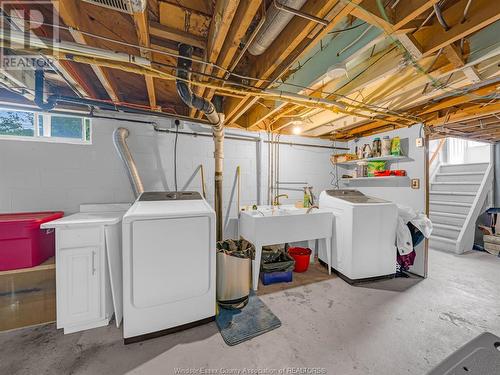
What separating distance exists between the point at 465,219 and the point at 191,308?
501 centimetres

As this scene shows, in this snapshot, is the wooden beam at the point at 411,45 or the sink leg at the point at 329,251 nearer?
the wooden beam at the point at 411,45

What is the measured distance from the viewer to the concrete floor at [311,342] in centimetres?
144

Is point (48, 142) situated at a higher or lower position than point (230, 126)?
lower

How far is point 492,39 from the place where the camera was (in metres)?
1.42

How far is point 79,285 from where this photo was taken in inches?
67.6

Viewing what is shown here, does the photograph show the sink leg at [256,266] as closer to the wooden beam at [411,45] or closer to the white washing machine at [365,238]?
the white washing machine at [365,238]

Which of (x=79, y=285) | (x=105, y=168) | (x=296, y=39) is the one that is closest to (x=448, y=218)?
(x=296, y=39)

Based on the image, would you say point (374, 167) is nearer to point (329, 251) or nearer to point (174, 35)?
point (329, 251)

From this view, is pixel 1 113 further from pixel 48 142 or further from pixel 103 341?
pixel 103 341

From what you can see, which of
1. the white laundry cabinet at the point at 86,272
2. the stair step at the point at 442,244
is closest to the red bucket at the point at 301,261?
the white laundry cabinet at the point at 86,272

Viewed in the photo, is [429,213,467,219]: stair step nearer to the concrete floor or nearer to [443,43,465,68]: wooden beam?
the concrete floor

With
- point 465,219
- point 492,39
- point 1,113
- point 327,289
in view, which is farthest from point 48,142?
point 465,219

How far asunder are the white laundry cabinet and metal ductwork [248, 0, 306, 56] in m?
1.85

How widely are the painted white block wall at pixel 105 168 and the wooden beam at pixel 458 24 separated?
7.25 ft
